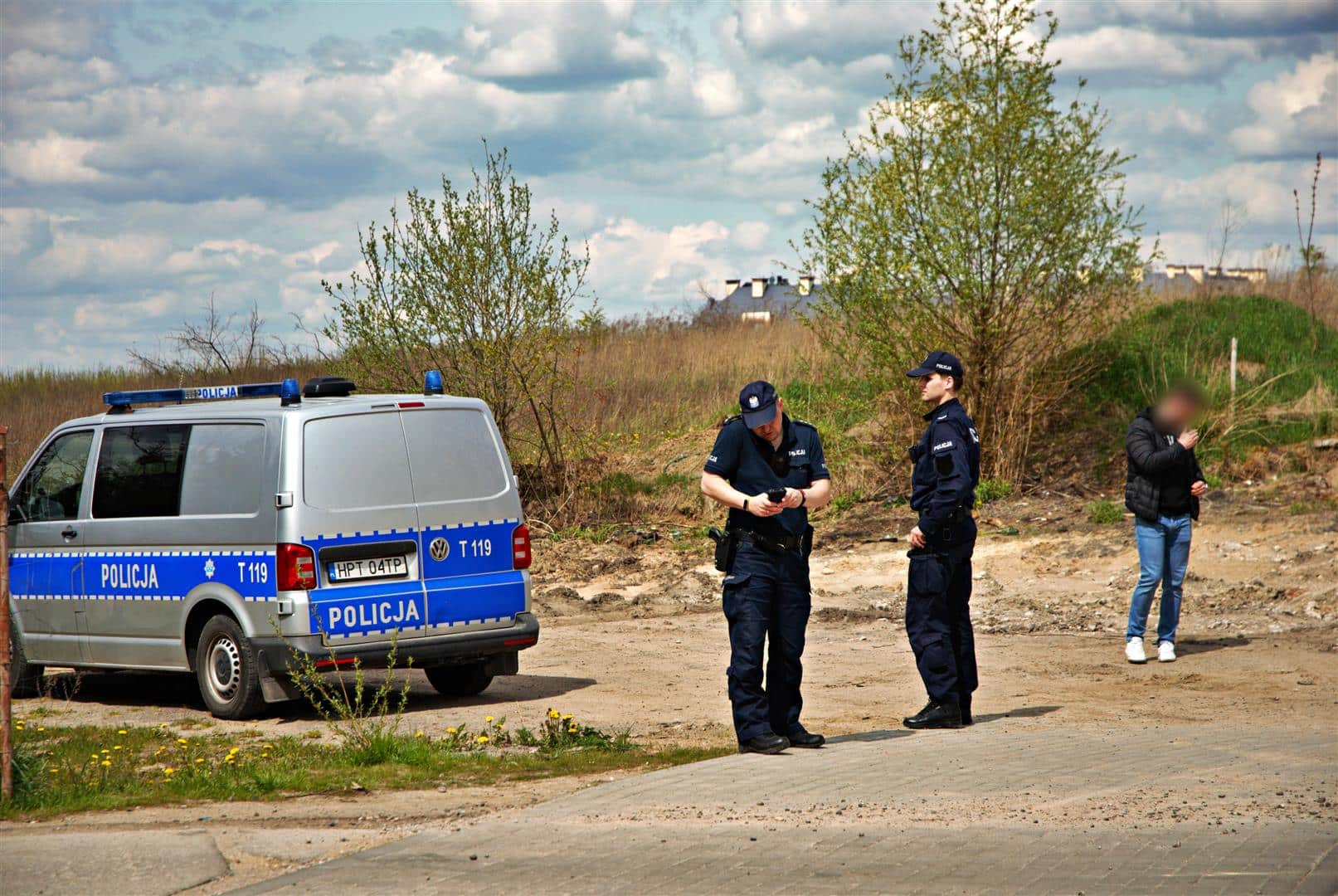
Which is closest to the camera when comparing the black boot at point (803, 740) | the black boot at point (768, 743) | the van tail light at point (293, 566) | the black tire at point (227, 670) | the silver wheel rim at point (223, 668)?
the black boot at point (768, 743)

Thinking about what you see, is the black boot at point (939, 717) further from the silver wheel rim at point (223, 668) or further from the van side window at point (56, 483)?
the van side window at point (56, 483)

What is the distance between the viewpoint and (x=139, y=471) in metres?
10.4

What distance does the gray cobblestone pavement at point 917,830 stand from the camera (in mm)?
5570

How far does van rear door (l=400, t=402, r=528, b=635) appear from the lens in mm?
9852

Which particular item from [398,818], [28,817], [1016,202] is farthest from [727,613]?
[1016,202]

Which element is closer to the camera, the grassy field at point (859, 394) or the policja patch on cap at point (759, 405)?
the policja patch on cap at point (759, 405)

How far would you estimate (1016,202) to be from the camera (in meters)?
19.3

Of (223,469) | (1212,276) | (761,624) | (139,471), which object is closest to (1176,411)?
(761,624)

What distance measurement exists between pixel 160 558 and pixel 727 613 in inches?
172

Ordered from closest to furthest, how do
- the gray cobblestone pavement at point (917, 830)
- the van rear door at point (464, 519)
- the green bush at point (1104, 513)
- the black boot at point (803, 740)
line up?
the gray cobblestone pavement at point (917, 830) → the black boot at point (803, 740) → the van rear door at point (464, 519) → the green bush at point (1104, 513)

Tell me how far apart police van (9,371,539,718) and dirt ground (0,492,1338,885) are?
492 mm

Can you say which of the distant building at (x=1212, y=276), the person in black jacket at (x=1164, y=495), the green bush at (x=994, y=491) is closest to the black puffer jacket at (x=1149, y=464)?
the person in black jacket at (x=1164, y=495)

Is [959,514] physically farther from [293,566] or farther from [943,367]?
[293,566]

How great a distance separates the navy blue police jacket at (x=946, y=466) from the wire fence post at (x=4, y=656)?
472 cm
